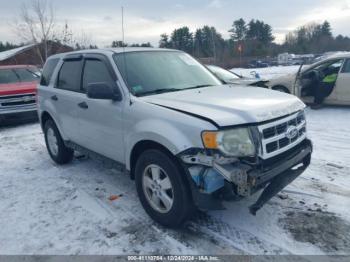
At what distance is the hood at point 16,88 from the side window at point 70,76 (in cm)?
488

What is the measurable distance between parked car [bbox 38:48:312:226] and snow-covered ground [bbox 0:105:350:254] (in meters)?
0.34

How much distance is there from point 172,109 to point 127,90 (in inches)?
29.7

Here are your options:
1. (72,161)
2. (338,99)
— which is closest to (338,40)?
(338,99)

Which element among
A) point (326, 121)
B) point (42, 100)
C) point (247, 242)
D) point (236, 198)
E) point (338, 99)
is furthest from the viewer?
point (338, 99)

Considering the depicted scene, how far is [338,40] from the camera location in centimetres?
6900

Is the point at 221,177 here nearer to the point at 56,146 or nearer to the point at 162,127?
the point at 162,127

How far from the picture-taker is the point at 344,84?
8.77 m

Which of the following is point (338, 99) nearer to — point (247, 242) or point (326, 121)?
point (326, 121)

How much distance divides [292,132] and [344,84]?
6.44 meters

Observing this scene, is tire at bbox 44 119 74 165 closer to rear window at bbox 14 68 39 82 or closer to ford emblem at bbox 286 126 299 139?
ford emblem at bbox 286 126 299 139

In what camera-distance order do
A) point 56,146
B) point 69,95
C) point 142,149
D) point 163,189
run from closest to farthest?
point 163,189, point 142,149, point 69,95, point 56,146

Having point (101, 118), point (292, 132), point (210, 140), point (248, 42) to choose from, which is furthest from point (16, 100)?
point (248, 42)

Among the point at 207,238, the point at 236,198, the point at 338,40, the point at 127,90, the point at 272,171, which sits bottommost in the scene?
the point at 207,238

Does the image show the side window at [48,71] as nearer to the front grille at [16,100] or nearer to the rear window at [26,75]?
the front grille at [16,100]
